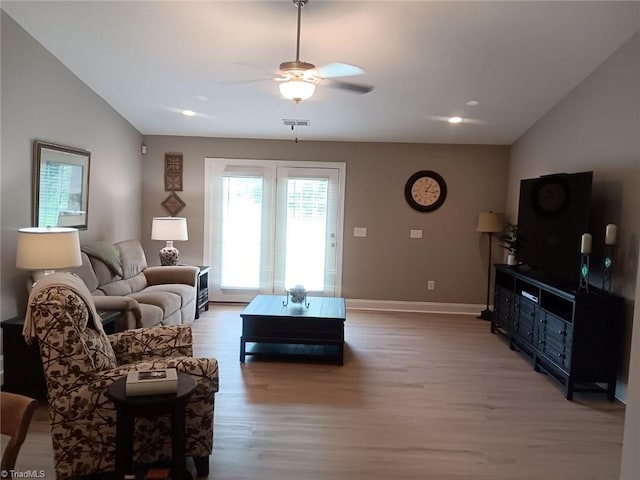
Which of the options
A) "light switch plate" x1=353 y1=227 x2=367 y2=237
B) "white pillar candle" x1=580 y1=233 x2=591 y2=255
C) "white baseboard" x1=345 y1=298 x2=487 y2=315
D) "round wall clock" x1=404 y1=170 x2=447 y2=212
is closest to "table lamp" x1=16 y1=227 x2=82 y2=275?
"light switch plate" x1=353 y1=227 x2=367 y2=237

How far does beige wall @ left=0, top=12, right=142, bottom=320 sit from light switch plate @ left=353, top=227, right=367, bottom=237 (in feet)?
10.2

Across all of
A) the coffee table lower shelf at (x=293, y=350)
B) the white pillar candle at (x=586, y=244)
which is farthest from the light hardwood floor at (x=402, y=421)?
the white pillar candle at (x=586, y=244)

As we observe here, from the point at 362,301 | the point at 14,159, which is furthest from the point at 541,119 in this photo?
the point at 14,159

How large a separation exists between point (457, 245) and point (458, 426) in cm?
357

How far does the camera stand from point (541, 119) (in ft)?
17.5

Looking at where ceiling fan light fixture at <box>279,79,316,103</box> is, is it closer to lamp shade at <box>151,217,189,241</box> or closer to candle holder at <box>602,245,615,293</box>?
candle holder at <box>602,245,615,293</box>

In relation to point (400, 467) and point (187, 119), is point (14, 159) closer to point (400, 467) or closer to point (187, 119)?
point (187, 119)

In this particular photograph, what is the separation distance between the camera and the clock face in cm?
425

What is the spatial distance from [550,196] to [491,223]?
5.11 feet

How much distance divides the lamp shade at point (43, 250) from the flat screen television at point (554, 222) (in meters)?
4.15

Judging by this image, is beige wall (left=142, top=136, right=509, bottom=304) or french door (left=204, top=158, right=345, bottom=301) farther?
french door (left=204, top=158, right=345, bottom=301)

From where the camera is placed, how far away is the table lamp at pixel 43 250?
11.1ft

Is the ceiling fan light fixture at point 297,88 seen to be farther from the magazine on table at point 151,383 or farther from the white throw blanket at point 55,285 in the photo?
the magazine on table at point 151,383

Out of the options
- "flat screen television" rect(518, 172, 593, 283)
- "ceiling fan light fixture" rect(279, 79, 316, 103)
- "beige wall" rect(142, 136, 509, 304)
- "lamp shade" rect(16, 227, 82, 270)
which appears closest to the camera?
"ceiling fan light fixture" rect(279, 79, 316, 103)
